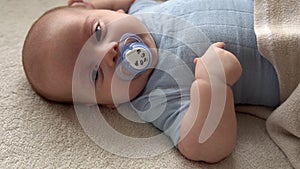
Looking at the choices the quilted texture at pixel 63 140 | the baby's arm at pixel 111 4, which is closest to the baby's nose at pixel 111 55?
the quilted texture at pixel 63 140

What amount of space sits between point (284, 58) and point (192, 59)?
0.53ft

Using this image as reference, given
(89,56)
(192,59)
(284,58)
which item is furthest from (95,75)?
(284,58)

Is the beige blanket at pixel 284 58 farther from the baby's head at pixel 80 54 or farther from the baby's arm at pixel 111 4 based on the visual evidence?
the baby's arm at pixel 111 4

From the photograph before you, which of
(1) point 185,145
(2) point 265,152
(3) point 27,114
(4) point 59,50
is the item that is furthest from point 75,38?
(2) point 265,152

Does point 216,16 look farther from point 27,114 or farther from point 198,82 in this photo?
point 27,114

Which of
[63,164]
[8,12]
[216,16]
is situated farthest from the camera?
[8,12]

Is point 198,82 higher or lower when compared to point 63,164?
higher

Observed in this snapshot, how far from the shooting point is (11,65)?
0.98 metres

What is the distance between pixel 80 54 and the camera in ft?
2.80

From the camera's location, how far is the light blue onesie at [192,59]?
87 centimetres

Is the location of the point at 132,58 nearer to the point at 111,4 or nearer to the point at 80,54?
the point at 80,54

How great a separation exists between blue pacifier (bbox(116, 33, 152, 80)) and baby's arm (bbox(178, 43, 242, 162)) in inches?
4.3

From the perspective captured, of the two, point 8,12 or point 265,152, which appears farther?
point 8,12

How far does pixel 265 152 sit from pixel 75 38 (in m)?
0.38
